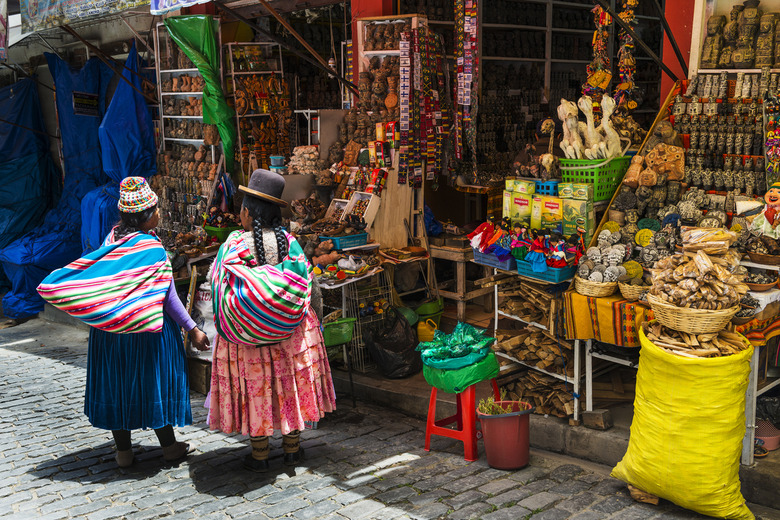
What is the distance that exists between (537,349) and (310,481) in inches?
72.3

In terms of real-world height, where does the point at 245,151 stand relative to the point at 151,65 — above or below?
below

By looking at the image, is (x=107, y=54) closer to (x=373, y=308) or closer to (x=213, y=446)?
(x=373, y=308)

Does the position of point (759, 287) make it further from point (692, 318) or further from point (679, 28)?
point (679, 28)

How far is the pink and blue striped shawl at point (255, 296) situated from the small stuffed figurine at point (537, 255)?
158 cm

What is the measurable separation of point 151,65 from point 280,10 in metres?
2.37

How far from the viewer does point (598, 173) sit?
17.2 ft

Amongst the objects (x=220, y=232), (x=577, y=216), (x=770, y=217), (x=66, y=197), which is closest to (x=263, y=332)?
(x=577, y=216)

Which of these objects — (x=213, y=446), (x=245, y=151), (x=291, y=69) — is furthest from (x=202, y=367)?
(x=291, y=69)

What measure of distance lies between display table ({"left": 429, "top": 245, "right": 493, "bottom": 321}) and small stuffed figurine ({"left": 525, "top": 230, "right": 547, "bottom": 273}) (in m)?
1.90

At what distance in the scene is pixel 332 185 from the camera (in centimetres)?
786

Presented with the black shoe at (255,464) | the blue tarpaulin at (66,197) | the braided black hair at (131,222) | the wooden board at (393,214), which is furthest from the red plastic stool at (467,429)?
the blue tarpaulin at (66,197)

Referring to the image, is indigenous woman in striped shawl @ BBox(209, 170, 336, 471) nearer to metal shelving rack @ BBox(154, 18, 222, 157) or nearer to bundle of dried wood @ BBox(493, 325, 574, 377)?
bundle of dried wood @ BBox(493, 325, 574, 377)

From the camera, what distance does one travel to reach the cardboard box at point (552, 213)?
5.31m

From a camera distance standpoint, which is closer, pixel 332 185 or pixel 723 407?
pixel 723 407
